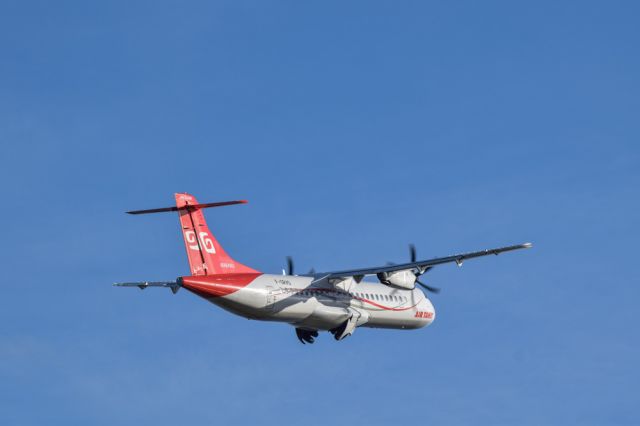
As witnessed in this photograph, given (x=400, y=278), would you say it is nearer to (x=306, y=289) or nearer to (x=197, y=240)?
(x=306, y=289)

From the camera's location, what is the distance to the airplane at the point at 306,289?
58.3 m

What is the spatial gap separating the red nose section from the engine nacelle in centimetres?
783

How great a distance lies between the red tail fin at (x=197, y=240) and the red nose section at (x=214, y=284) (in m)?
0.63

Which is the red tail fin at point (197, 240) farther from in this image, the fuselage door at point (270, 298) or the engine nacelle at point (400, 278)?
the engine nacelle at point (400, 278)

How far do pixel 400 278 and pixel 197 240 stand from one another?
1157cm

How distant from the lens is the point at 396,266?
62.5 meters

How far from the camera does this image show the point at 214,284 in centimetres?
5756

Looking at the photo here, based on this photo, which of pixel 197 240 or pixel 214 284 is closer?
pixel 214 284

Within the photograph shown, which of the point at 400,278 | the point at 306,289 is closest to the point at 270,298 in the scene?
the point at 306,289

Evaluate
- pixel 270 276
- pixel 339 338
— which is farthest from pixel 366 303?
pixel 270 276

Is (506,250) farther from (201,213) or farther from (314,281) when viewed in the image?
(201,213)

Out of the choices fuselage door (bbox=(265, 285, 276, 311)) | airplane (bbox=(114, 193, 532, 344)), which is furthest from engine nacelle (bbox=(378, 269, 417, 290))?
fuselage door (bbox=(265, 285, 276, 311))

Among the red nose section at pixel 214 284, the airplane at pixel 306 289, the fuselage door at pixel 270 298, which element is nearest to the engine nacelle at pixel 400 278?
the airplane at pixel 306 289

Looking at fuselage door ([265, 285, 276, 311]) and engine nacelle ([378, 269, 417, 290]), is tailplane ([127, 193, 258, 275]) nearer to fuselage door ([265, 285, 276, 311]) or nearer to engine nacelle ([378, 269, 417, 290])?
fuselage door ([265, 285, 276, 311])
